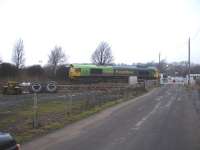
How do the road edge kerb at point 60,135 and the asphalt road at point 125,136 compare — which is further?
the road edge kerb at point 60,135

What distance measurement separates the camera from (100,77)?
233 ft

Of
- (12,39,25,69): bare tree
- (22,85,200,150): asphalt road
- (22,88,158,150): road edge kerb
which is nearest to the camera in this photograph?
(22,85,200,150): asphalt road

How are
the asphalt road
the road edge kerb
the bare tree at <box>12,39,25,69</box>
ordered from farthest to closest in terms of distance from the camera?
the bare tree at <box>12,39,25,69</box> → the road edge kerb → the asphalt road

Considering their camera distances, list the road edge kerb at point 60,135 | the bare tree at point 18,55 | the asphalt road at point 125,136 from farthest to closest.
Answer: the bare tree at point 18,55, the road edge kerb at point 60,135, the asphalt road at point 125,136

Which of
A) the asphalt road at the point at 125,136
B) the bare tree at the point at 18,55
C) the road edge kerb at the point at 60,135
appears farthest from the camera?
the bare tree at the point at 18,55

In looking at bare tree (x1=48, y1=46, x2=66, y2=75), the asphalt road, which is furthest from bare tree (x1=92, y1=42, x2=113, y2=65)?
the asphalt road

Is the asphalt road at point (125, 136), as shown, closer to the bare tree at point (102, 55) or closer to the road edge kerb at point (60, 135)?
the road edge kerb at point (60, 135)

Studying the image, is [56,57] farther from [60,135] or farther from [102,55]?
[60,135]

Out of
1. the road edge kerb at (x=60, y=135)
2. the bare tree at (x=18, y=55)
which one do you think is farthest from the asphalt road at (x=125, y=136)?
the bare tree at (x=18, y=55)

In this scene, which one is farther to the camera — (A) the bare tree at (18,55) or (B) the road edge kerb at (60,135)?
(A) the bare tree at (18,55)

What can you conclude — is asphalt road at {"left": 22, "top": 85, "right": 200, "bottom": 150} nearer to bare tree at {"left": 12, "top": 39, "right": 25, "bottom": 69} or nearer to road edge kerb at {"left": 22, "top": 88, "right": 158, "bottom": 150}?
road edge kerb at {"left": 22, "top": 88, "right": 158, "bottom": 150}

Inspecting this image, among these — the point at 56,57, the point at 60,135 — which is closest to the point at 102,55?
the point at 56,57

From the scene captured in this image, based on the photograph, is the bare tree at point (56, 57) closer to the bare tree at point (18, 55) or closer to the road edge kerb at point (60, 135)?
the bare tree at point (18, 55)

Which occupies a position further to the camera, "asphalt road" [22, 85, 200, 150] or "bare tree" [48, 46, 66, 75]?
"bare tree" [48, 46, 66, 75]
